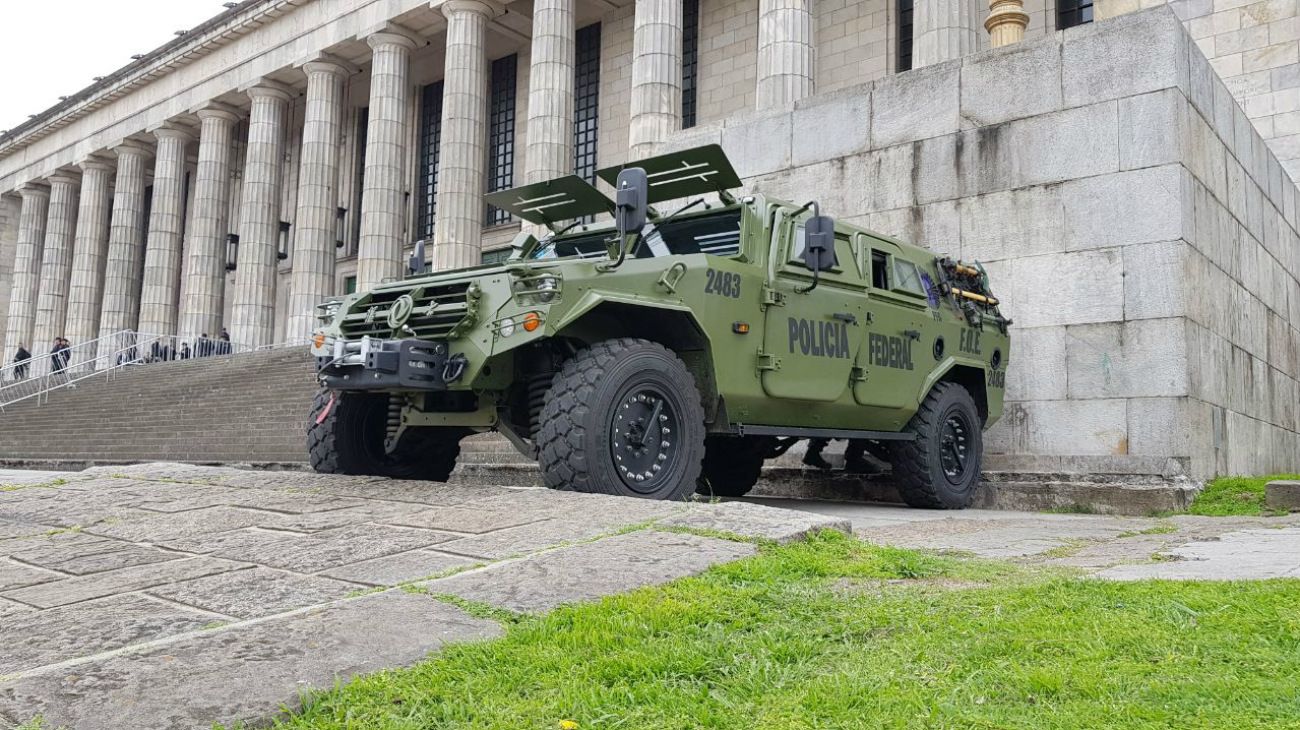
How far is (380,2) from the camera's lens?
110 ft

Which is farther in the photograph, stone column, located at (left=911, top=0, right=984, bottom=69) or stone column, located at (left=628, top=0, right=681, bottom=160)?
stone column, located at (left=628, top=0, right=681, bottom=160)

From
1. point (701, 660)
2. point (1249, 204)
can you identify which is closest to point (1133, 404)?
point (1249, 204)

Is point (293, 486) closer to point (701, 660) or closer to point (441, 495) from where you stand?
point (441, 495)

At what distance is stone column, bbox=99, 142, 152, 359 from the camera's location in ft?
141

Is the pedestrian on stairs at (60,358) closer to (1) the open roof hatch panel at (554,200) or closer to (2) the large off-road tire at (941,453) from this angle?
(1) the open roof hatch panel at (554,200)

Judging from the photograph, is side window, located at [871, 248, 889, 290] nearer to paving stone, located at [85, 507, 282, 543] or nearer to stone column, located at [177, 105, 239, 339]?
paving stone, located at [85, 507, 282, 543]

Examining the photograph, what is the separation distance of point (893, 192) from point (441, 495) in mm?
8038

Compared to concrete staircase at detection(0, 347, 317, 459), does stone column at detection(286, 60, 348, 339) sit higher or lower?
higher

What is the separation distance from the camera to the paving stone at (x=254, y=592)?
A: 3.75 m

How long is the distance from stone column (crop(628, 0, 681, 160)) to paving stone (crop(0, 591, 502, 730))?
2009cm

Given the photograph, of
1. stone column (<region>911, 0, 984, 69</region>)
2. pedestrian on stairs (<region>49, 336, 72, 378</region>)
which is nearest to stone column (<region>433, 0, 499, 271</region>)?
stone column (<region>911, 0, 984, 69</region>)

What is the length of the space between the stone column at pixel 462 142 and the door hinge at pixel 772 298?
22.6 m

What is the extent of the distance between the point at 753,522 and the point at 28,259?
55.4 metres

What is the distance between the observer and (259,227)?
121 ft
